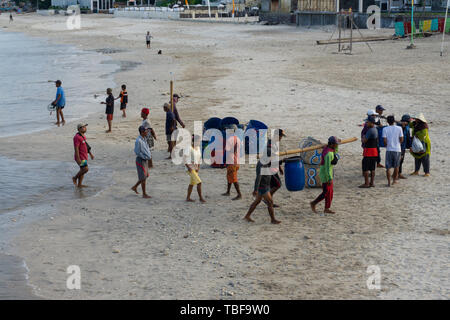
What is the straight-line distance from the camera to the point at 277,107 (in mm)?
21656

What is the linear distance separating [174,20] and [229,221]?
282ft

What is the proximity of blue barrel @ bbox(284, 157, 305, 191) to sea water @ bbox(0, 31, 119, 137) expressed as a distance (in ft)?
39.0

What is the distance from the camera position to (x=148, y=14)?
106m

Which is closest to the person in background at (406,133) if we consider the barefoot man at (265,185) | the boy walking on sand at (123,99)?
the barefoot man at (265,185)

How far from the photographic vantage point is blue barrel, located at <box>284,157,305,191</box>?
1178 centimetres

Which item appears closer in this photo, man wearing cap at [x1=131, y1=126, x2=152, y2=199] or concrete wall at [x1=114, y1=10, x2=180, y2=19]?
man wearing cap at [x1=131, y1=126, x2=152, y2=199]

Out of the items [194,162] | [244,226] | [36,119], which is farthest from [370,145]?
[36,119]

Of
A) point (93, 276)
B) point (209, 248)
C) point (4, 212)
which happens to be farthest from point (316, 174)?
point (4, 212)

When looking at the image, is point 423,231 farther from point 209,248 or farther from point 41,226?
point 41,226

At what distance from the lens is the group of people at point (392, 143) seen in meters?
12.8

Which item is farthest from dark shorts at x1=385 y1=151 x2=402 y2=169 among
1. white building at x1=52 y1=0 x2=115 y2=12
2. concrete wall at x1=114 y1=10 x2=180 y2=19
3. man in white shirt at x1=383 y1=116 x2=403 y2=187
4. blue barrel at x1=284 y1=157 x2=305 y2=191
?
white building at x1=52 y1=0 x2=115 y2=12

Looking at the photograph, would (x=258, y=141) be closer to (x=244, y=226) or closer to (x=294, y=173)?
(x=294, y=173)

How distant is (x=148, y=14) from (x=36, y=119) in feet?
285

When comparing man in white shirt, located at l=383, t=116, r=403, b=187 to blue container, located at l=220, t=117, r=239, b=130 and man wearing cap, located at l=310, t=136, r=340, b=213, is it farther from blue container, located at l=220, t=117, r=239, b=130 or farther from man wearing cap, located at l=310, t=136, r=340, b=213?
blue container, located at l=220, t=117, r=239, b=130
